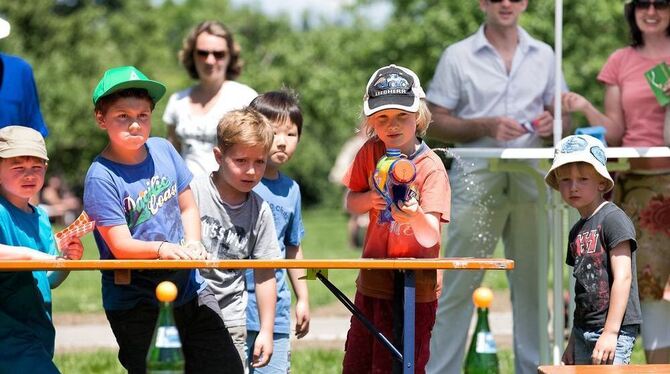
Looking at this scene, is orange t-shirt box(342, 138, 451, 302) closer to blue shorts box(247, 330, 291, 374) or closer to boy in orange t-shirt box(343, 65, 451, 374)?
boy in orange t-shirt box(343, 65, 451, 374)

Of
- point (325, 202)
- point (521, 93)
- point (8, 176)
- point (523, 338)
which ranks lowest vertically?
point (523, 338)

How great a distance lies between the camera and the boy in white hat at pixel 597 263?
4.75m

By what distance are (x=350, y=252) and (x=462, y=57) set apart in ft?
41.8

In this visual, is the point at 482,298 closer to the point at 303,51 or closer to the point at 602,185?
the point at 602,185

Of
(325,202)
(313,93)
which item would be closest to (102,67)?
(313,93)

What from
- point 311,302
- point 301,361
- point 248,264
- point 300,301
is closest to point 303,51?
point 311,302

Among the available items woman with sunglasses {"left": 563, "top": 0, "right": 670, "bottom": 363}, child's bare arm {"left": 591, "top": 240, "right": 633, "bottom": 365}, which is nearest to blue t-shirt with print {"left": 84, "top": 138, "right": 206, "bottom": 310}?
child's bare arm {"left": 591, "top": 240, "right": 633, "bottom": 365}

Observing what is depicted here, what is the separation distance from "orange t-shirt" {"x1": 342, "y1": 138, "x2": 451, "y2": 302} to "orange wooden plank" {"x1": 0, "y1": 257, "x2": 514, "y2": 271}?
45 cm

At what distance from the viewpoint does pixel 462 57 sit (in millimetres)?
6539

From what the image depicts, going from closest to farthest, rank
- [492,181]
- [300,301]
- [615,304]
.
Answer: [615,304]
[300,301]
[492,181]

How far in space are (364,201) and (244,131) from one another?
594 millimetres

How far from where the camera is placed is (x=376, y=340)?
15.6ft

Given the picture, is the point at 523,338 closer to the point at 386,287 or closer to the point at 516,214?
the point at 516,214

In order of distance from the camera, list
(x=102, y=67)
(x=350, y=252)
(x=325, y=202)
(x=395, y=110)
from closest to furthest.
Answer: (x=395, y=110)
(x=350, y=252)
(x=102, y=67)
(x=325, y=202)
